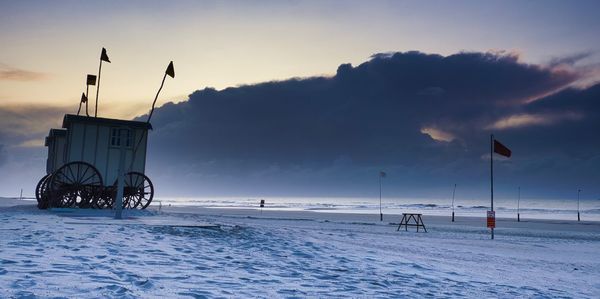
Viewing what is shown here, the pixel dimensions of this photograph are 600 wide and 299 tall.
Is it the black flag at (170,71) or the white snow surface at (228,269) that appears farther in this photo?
the black flag at (170,71)

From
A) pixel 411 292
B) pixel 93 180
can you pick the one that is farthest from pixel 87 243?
pixel 93 180

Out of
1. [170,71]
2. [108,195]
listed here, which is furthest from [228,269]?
[108,195]

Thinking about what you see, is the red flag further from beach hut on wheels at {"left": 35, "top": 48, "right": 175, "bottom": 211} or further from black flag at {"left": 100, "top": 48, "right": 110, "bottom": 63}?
black flag at {"left": 100, "top": 48, "right": 110, "bottom": 63}

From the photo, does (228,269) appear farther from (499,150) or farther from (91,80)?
(91,80)

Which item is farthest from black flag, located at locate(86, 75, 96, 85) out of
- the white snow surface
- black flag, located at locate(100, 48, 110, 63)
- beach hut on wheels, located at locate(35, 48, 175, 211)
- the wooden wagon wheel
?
the white snow surface

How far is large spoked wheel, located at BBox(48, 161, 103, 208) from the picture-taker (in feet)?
99.7

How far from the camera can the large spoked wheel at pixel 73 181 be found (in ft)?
99.7

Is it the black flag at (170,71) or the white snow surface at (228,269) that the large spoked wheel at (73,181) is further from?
the white snow surface at (228,269)

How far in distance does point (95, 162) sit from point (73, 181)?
1764mm

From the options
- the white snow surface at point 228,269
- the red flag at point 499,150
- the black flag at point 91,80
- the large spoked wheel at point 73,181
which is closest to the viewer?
the white snow surface at point 228,269

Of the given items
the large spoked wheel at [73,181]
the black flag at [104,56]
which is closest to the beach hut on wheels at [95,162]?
the large spoked wheel at [73,181]

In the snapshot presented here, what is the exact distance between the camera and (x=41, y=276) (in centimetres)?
806

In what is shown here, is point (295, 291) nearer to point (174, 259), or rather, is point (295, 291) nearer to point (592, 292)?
point (174, 259)

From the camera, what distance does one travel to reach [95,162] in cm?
3128
